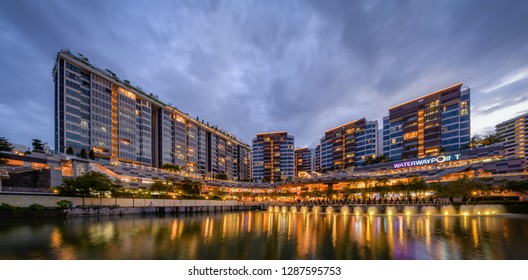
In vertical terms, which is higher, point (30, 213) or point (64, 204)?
point (64, 204)

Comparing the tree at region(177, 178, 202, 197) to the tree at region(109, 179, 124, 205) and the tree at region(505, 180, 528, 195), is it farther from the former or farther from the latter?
the tree at region(505, 180, 528, 195)

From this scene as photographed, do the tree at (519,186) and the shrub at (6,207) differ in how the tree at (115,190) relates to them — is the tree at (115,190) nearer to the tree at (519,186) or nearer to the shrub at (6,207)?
the shrub at (6,207)

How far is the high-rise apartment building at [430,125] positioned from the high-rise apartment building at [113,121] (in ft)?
385

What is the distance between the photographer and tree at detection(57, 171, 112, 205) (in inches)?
2657

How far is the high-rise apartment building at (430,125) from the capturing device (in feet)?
446

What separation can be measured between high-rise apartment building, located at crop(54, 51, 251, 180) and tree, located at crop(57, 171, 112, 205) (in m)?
27.1

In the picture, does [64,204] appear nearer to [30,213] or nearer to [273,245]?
[30,213]

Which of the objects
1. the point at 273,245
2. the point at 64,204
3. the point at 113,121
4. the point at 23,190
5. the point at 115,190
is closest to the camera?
the point at 273,245

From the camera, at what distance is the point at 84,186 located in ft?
224

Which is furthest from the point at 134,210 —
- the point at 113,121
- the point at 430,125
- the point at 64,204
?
the point at 430,125

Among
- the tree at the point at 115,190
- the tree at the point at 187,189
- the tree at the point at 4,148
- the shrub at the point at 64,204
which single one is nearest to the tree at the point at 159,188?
the tree at the point at 187,189

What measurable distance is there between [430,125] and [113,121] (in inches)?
5834

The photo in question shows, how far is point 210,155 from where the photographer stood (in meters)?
187

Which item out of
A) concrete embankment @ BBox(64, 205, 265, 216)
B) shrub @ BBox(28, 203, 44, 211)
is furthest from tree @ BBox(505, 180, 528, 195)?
shrub @ BBox(28, 203, 44, 211)
